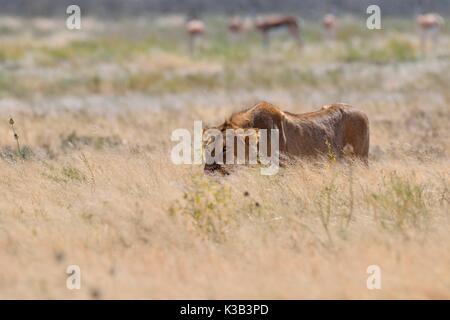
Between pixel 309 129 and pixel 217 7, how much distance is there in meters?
63.6

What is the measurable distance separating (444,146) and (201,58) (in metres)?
21.1

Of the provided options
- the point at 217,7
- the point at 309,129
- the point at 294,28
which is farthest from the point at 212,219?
the point at 217,7

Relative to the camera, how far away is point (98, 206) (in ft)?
28.8

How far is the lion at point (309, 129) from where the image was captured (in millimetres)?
10102

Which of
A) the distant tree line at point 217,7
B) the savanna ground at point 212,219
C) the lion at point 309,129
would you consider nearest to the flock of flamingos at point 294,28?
the distant tree line at point 217,7

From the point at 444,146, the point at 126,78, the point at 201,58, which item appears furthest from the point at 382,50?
the point at 444,146

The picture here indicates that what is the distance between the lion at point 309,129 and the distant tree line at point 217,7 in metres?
58.0

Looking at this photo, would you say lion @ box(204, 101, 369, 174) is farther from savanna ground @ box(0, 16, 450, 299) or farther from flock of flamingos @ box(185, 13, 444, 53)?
flock of flamingos @ box(185, 13, 444, 53)

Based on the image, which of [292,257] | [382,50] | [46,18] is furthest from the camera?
[46,18]

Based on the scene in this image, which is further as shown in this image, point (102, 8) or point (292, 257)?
point (102, 8)

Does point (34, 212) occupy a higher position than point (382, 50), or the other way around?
point (382, 50)

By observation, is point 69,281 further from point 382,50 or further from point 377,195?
point 382,50

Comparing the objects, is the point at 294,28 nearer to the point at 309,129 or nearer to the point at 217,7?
the point at 217,7
